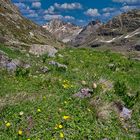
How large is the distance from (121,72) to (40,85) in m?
7.19

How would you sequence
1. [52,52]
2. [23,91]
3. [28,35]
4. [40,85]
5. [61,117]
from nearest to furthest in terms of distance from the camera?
1. [61,117]
2. [23,91]
3. [40,85]
4. [52,52]
5. [28,35]

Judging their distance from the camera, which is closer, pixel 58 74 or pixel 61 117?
pixel 61 117

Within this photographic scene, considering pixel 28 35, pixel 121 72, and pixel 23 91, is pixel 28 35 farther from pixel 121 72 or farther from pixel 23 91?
pixel 23 91

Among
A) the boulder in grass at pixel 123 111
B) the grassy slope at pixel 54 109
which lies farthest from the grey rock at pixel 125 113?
the grassy slope at pixel 54 109

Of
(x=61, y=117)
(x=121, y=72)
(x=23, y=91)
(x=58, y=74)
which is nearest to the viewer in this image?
(x=61, y=117)

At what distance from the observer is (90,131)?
14320mm

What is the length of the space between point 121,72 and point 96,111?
27.3ft

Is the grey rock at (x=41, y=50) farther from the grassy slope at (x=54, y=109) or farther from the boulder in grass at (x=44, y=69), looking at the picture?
the grassy slope at (x=54, y=109)

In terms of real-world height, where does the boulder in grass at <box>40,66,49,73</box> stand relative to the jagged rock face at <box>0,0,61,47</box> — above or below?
below

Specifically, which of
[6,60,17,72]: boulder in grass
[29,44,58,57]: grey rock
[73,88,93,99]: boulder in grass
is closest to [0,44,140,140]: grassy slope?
[73,88,93,99]: boulder in grass

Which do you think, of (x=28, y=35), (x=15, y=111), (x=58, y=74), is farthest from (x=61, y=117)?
(x=28, y=35)

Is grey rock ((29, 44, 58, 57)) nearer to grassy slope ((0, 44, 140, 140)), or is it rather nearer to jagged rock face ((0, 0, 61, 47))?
jagged rock face ((0, 0, 61, 47))

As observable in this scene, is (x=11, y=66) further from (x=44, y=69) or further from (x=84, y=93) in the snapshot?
(x=84, y=93)

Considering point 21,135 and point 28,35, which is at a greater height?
point 28,35
